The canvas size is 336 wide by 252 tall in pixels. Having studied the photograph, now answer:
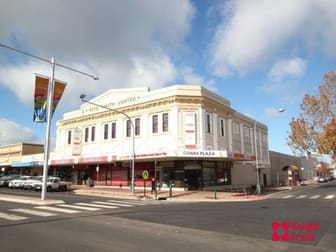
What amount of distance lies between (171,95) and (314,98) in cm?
1519

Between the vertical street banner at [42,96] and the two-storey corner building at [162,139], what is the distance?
7.09m

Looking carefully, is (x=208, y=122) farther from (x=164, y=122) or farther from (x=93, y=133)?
(x=93, y=133)

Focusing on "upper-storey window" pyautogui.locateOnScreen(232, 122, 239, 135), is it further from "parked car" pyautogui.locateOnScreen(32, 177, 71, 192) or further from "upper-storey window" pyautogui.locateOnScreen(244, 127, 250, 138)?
"parked car" pyautogui.locateOnScreen(32, 177, 71, 192)

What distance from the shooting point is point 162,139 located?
35.6m

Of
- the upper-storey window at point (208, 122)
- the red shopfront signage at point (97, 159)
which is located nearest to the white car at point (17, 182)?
the red shopfront signage at point (97, 159)

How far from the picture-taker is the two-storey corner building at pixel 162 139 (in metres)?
34.4

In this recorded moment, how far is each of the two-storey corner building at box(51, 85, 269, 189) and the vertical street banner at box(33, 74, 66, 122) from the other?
709cm

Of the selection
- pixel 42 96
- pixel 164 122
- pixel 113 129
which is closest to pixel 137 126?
pixel 164 122

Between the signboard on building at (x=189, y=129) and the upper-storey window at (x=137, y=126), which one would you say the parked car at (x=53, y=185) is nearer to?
the upper-storey window at (x=137, y=126)

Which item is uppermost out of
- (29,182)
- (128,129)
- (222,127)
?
(222,127)

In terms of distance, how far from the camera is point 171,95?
35.1 meters

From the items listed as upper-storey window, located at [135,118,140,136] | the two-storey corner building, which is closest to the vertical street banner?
the two-storey corner building

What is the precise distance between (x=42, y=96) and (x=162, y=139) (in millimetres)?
15722

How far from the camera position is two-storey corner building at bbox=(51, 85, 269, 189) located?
3438cm
